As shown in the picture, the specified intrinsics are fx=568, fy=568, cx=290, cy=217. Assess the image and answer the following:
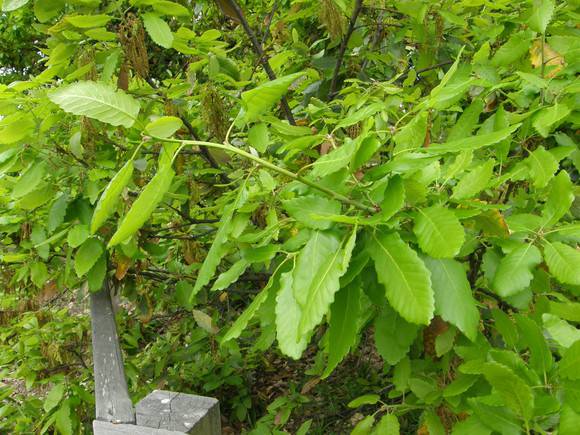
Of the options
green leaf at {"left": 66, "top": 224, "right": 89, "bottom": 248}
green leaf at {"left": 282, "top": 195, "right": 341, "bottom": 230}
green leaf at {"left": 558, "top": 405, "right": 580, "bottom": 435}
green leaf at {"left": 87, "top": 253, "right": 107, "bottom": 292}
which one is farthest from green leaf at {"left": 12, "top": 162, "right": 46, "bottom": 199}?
green leaf at {"left": 558, "top": 405, "right": 580, "bottom": 435}

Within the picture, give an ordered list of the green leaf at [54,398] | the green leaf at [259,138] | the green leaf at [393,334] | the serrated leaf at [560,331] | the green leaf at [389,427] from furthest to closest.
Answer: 1. the green leaf at [54,398]
2. the green leaf at [389,427]
3. the green leaf at [259,138]
4. the green leaf at [393,334]
5. the serrated leaf at [560,331]

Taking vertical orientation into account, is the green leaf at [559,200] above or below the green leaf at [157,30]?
below

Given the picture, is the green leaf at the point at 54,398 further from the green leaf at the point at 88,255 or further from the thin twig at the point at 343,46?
the thin twig at the point at 343,46

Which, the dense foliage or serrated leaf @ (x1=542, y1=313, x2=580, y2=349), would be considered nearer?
the dense foliage

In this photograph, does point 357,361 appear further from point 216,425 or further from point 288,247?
point 288,247

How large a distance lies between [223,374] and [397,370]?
5.42ft

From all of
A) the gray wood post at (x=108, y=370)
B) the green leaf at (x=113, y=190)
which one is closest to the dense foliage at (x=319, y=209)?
the green leaf at (x=113, y=190)

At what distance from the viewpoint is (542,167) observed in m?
1.18

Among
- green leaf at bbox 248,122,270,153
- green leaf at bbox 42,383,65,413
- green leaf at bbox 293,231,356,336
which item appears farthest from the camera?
green leaf at bbox 42,383,65,413

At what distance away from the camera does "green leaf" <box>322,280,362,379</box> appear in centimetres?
87

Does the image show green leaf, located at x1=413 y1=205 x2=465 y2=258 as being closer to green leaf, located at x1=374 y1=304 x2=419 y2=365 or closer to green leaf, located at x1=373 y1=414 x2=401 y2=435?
green leaf, located at x1=374 y1=304 x2=419 y2=365

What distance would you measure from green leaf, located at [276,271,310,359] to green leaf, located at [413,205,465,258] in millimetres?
206

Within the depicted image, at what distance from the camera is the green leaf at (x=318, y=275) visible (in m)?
0.74

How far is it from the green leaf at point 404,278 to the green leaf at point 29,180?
3.73 feet
